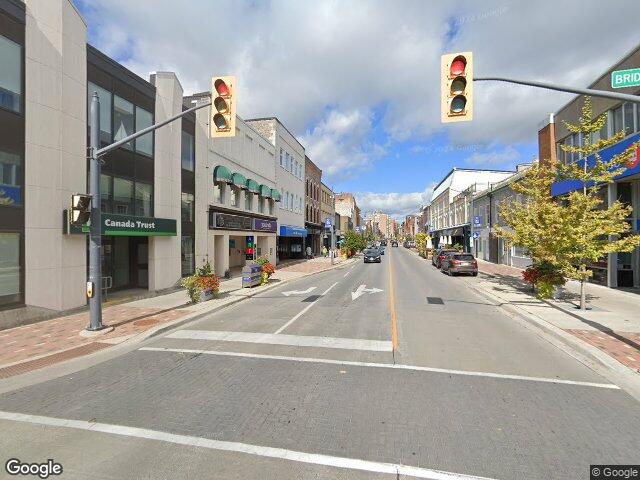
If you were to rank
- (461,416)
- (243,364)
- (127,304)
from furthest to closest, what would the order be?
(127,304) → (243,364) → (461,416)

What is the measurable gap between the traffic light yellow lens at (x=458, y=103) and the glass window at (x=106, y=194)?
1270 cm

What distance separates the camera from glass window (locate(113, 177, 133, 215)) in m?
14.3

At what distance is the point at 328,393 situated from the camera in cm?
556

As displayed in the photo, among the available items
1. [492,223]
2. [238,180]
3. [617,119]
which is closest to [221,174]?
[238,180]

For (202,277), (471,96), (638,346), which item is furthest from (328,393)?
(202,277)

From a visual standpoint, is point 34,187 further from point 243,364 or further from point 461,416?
point 461,416

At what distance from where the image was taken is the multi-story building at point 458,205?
4975cm

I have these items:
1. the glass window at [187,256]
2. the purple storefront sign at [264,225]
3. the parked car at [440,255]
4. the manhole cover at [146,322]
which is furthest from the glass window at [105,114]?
the parked car at [440,255]

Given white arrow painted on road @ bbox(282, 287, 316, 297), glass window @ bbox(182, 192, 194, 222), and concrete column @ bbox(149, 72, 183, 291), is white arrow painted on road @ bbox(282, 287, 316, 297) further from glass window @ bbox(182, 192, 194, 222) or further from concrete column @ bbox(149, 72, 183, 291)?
glass window @ bbox(182, 192, 194, 222)

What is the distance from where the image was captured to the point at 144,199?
52.4ft

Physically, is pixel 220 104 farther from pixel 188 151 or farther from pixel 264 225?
pixel 264 225

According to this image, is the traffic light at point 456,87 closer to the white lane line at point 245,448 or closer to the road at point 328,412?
the road at point 328,412

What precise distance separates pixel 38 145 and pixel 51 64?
2580 millimetres

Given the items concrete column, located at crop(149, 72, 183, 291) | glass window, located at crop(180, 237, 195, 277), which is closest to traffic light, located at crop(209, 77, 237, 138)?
concrete column, located at crop(149, 72, 183, 291)
